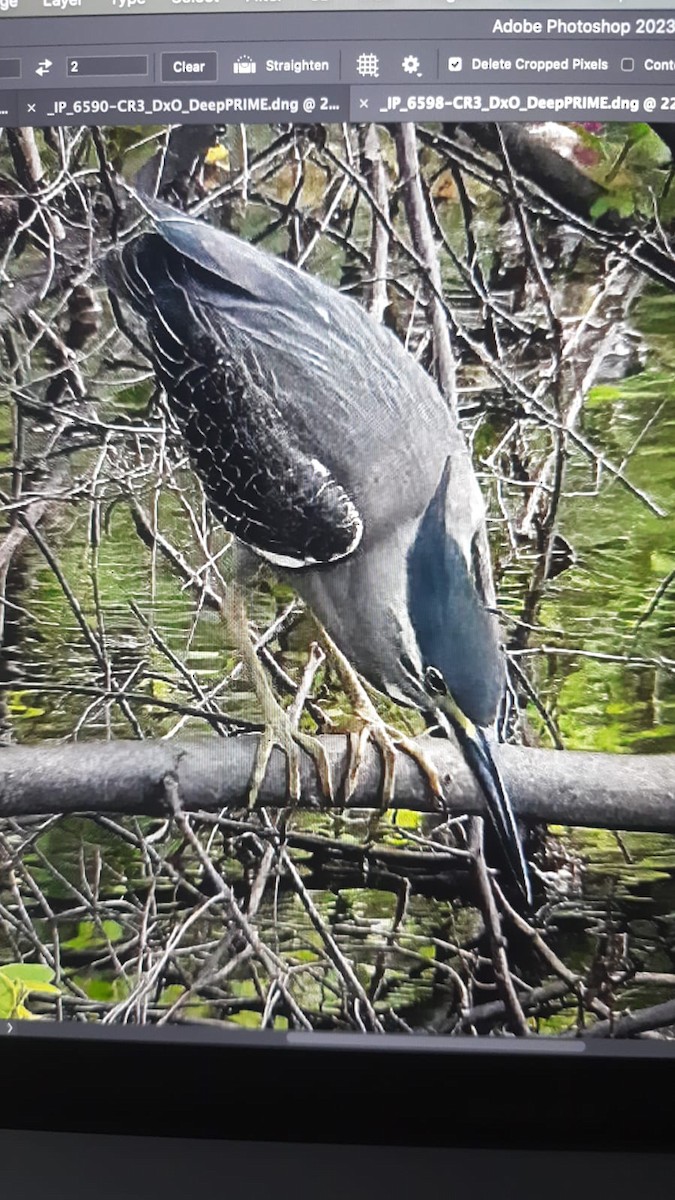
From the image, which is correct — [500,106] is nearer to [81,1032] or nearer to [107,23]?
[107,23]

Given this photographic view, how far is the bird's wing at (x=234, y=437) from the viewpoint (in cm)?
65

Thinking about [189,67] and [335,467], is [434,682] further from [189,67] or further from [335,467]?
[189,67]

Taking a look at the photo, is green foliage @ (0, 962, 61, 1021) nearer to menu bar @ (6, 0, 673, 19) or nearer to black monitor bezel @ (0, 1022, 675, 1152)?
black monitor bezel @ (0, 1022, 675, 1152)

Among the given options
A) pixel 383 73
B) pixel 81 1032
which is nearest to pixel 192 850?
pixel 81 1032

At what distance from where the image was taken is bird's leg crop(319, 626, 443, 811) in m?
0.63

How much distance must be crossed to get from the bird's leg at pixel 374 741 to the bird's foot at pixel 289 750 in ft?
0.06

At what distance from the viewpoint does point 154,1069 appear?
25.1 inches

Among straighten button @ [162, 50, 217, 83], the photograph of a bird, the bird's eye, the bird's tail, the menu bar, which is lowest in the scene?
the bird's tail

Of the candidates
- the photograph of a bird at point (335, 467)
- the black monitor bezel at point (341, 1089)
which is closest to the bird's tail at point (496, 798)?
the photograph of a bird at point (335, 467)

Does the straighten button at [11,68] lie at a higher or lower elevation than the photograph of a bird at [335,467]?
higher

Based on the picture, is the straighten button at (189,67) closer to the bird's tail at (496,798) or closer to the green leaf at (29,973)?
the bird's tail at (496,798)

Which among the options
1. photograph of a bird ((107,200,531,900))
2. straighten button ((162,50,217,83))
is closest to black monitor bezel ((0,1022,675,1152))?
photograph of a bird ((107,200,531,900))

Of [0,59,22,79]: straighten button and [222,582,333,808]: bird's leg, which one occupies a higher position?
[0,59,22,79]: straighten button

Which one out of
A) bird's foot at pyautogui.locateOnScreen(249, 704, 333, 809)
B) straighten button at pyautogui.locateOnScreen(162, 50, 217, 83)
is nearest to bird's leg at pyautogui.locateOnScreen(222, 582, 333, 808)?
bird's foot at pyautogui.locateOnScreen(249, 704, 333, 809)
